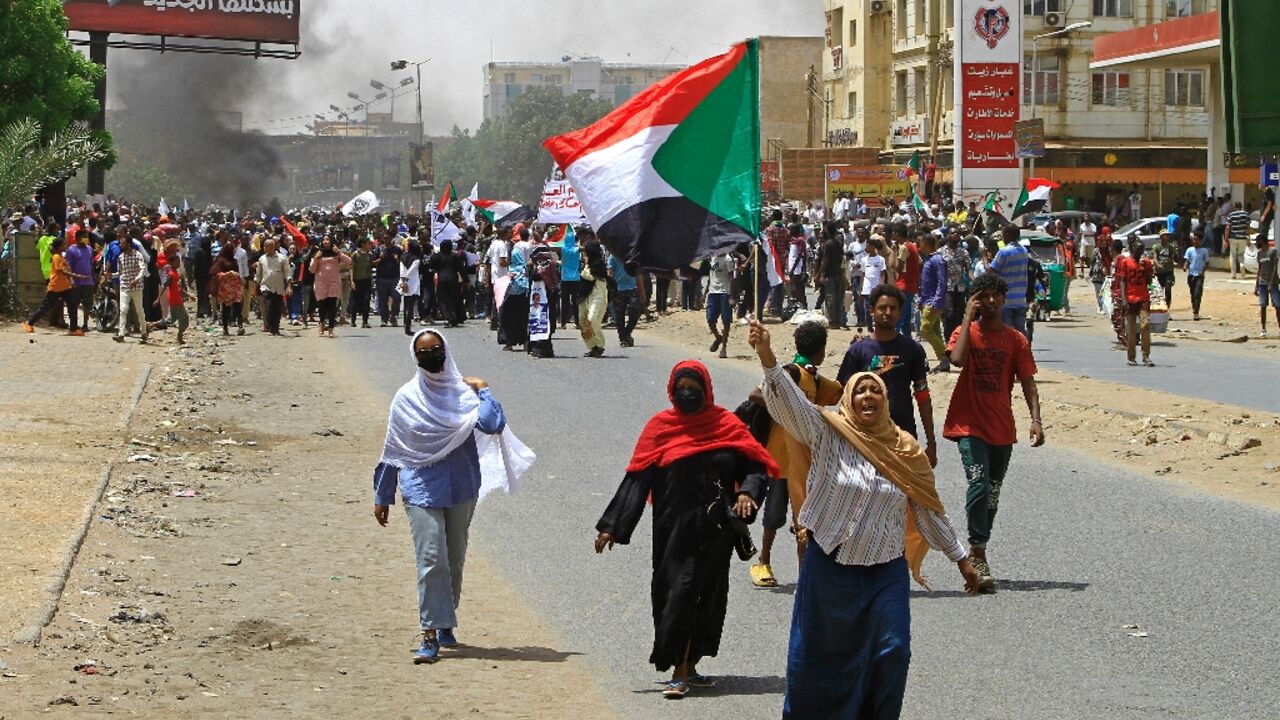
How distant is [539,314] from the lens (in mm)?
25344

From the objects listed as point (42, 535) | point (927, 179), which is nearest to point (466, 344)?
point (42, 535)

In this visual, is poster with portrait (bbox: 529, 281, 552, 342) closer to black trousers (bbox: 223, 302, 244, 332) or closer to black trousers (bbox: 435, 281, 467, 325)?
black trousers (bbox: 223, 302, 244, 332)

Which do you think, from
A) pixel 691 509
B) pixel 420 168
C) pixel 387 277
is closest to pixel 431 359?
pixel 691 509

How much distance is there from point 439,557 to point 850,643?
279 centimetres

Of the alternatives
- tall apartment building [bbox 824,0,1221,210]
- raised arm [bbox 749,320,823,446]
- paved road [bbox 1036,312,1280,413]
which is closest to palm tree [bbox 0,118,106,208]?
paved road [bbox 1036,312,1280,413]

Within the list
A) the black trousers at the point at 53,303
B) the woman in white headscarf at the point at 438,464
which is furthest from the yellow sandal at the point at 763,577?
the black trousers at the point at 53,303

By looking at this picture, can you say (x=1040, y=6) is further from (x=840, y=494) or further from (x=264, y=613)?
(x=840, y=494)

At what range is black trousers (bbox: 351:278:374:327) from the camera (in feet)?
108

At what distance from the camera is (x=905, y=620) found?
240 inches

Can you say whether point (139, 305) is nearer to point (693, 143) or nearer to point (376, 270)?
point (376, 270)

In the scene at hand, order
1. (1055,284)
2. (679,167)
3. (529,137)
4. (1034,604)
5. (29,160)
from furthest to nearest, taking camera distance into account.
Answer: (529,137)
(1055,284)
(29,160)
(679,167)
(1034,604)

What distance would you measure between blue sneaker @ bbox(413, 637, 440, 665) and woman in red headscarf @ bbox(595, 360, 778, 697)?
3.31 feet

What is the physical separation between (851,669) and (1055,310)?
28.7 meters

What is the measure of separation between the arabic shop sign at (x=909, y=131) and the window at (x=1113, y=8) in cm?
757
